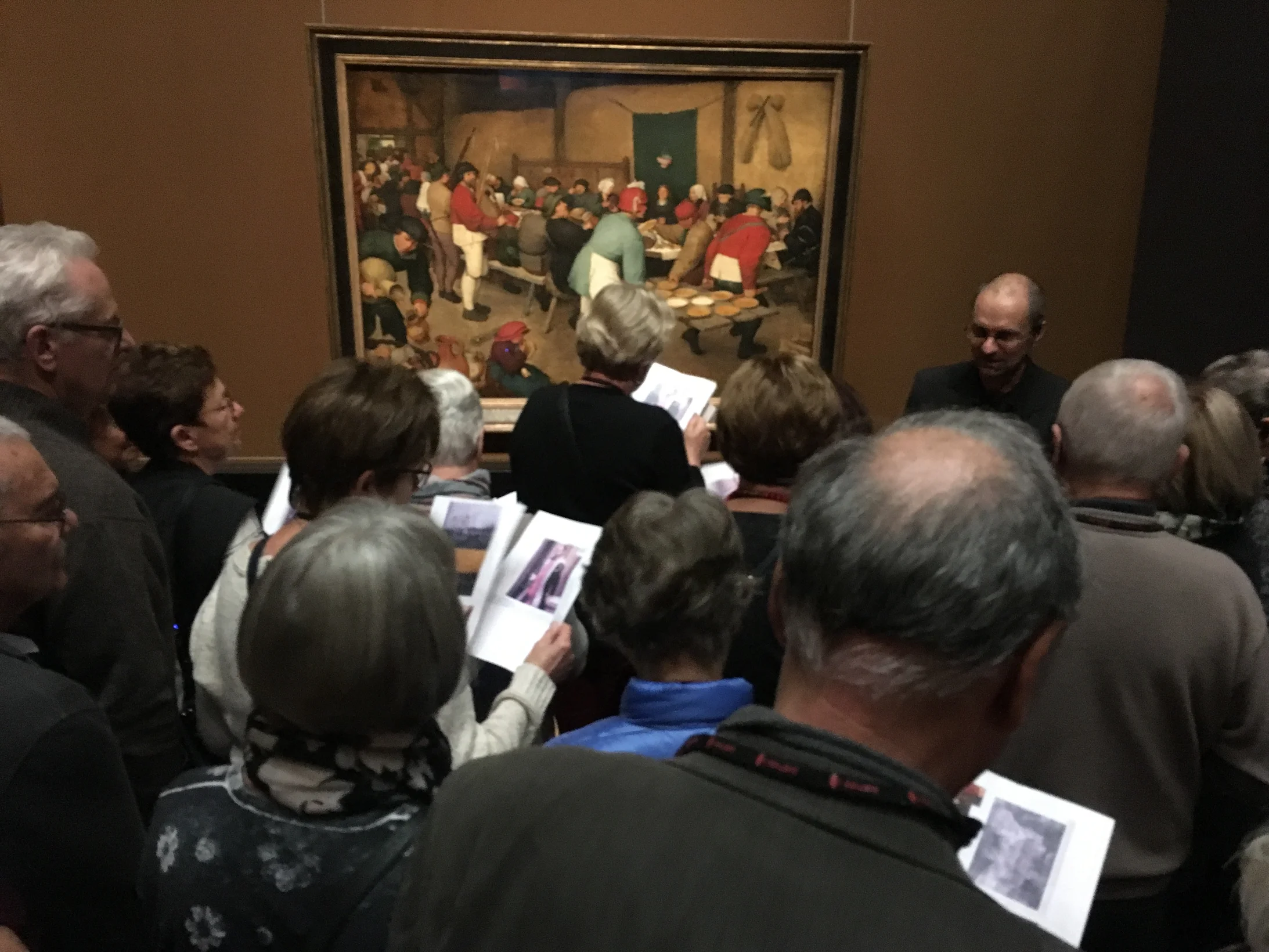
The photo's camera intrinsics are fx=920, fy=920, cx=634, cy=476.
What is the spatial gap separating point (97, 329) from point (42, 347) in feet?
0.38

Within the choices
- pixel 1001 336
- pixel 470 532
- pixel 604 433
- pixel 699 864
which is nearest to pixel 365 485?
pixel 470 532

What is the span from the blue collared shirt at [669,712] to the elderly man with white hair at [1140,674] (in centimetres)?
60

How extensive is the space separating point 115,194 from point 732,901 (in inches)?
181

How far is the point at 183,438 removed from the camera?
2.46 meters

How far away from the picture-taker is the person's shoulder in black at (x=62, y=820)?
4.13ft

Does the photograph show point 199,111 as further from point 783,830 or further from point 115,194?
point 783,830

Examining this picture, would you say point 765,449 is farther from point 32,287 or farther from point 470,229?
point 470,229

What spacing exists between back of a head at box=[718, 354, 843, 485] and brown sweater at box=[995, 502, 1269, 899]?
63cm

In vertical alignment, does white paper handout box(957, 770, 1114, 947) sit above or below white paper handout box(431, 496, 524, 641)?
below

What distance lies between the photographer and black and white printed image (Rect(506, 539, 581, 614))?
2.20 metres

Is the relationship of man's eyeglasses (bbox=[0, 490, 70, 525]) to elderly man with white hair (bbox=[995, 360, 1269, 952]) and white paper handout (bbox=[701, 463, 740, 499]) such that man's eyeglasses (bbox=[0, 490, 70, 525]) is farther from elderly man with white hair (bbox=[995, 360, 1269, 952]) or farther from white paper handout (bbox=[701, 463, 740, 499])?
white paper handout (bbox=[701, 463, 740, 499])

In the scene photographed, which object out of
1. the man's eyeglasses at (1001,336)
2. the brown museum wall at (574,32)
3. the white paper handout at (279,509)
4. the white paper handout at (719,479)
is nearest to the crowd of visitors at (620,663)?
the white paper handout at (279,509)

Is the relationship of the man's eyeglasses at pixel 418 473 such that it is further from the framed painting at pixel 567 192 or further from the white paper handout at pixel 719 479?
the framed painting at pixel 567 192

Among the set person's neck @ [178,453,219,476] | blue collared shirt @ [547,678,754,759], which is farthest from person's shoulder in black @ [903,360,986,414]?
person's neck @ [178,453,219,476]
